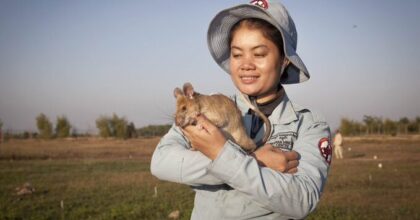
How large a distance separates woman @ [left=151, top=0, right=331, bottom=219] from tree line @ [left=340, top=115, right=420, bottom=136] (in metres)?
65.7

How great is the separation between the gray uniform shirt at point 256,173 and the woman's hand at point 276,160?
56mm

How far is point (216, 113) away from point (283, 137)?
67 cm

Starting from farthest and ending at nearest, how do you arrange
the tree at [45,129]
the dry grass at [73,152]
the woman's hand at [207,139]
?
the tree at [45,129] < the dry grass at [73,152] < the woman's hand at [207,139]

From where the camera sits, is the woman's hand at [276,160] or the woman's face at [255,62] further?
the woman's face at [255,62]

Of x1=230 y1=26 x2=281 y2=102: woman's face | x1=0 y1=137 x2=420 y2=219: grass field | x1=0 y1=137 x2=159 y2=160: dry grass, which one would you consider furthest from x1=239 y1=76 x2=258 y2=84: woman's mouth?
x1=0 y1=137 x2=159 y2=160: dry grass

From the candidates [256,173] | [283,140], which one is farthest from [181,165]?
[283,140]

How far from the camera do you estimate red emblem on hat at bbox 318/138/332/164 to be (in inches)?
95.5

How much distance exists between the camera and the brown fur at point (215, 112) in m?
2.80

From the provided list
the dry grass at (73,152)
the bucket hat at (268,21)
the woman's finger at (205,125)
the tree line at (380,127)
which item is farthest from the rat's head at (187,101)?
the tree line at (380,127)

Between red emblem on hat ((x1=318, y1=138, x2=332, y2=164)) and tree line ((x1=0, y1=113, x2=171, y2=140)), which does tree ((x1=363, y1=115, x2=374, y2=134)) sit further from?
red emblem on hat ((x1=318, y1=138, x2=332, y2=164))

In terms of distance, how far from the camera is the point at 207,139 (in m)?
2.16

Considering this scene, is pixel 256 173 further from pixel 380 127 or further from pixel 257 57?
pixel 380 127

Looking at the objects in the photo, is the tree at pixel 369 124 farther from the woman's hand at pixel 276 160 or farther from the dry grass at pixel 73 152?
the woman's hand at pixel 276 160

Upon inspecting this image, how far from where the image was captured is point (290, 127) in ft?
8.71
